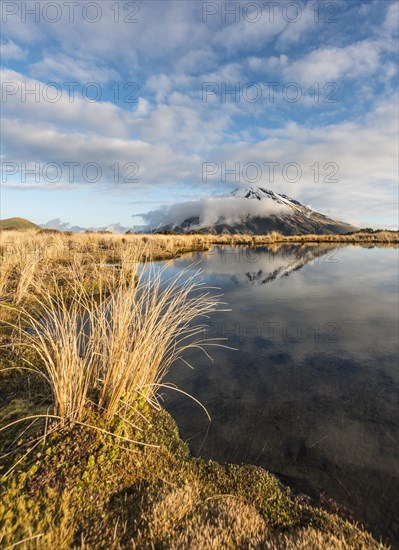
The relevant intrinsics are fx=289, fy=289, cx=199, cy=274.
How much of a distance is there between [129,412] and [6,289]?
7.98 meters

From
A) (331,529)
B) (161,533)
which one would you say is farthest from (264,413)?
(161,533)

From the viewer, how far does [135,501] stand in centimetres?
257

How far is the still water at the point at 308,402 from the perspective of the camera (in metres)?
3.31

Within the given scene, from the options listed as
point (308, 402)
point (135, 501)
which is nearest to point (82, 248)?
point (308, 402)

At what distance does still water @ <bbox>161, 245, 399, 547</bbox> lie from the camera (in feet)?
10.9

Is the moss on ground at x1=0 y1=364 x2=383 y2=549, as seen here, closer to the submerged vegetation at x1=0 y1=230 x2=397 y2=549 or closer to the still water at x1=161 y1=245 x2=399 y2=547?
the submerged vegetation at x1=0 y1=230 x2=397 y2=549

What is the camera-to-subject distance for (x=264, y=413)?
4.43 meters

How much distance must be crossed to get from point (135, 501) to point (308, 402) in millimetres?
3191

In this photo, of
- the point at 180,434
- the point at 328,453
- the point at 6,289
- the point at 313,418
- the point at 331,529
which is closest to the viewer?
the point at 331,529

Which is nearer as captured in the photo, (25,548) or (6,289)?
(25,548)

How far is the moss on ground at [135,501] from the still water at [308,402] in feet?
1.59

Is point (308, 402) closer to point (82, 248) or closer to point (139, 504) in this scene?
point (139, 504)

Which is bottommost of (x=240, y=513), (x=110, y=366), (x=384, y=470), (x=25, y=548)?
(x=384, y=470)

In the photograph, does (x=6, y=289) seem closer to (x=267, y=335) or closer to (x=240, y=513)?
(x=267, y=335)
